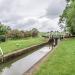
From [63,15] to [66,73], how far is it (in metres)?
50.2

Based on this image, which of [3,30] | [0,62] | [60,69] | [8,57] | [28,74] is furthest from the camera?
[3,30]

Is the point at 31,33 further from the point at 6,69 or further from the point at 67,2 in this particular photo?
the point at 6,69

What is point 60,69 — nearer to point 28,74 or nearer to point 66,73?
point 66,73

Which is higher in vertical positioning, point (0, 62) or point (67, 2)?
point (67, 2)

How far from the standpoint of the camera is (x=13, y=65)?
2033 cm

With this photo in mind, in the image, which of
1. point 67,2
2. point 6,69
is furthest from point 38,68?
point 67,2

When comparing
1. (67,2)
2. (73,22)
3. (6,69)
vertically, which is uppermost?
(67,2)

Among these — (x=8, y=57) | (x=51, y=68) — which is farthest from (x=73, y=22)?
(x=51, y=68)

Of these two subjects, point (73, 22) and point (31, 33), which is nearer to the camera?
point (73, 22)

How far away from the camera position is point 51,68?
45.9 feet

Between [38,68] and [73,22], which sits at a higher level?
[73,22]

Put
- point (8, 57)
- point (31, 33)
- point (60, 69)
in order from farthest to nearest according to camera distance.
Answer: point (31, 33) < point (8, 57) < point (60, 69)

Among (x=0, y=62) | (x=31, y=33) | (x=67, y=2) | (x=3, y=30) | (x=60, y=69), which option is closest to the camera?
(x=60, y=69)

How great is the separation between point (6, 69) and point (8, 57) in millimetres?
3587
